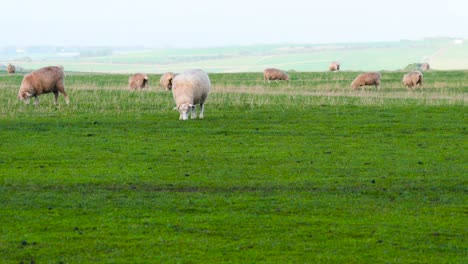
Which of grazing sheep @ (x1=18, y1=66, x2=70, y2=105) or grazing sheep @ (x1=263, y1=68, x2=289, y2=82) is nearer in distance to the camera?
grazing sheep @ (x1=18, y1=66, x2=70, y2=105)

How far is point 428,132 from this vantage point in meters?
28.5

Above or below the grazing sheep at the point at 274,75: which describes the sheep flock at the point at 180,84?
above

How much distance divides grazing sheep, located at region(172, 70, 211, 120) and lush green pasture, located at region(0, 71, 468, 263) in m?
0.67

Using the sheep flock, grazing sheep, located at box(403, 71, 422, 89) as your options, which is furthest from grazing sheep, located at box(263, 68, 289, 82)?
grazing sheep, located at box(403, 71, 422, 89)

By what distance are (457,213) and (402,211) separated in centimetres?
101

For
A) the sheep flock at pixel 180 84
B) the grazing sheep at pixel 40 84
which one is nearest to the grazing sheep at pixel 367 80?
the sheep flock at pixel 180 84

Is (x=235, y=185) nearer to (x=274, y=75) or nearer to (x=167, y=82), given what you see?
(x=167, y=82)

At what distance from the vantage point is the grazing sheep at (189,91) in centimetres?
3147

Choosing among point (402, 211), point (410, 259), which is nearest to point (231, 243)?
point (410, 259)

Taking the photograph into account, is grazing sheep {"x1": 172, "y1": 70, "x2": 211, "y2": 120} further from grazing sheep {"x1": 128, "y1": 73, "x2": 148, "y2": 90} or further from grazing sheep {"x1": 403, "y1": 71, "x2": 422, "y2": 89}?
grazing sheep {"x1": 403, "y1": 71, "x2": 422, "y2": 89}

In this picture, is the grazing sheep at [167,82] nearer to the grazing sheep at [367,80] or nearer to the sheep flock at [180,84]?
the sheep flock at [180,84]

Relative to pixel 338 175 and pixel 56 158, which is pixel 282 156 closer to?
pixel 338 175

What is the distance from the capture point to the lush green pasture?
13.4m

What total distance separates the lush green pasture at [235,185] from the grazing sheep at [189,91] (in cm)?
67
